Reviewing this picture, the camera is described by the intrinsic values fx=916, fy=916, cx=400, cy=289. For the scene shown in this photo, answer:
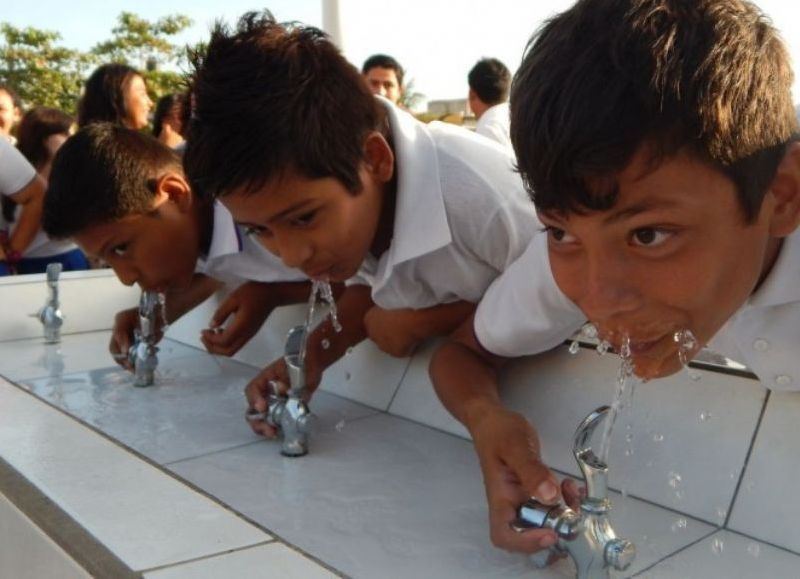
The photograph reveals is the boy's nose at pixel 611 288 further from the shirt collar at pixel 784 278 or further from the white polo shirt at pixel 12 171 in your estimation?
the white polo shirt at pixel 12 171

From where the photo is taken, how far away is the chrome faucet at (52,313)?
1840 mm

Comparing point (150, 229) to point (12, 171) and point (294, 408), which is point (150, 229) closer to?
point (294, 408)

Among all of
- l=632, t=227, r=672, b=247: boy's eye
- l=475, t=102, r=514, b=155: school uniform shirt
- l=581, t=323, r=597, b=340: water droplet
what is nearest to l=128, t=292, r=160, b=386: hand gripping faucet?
l=581, t=323, r=597, b=340: water droplet

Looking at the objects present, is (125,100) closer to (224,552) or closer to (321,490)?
(321,490)

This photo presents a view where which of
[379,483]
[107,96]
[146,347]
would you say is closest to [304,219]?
[379,483]

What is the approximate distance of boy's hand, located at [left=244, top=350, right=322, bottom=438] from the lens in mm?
1187

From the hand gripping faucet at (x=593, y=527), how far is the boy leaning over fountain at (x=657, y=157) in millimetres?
29

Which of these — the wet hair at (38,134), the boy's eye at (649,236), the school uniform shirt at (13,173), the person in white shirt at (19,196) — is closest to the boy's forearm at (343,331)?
the boy's eye at (649,236)

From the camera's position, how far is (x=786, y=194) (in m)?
0.71

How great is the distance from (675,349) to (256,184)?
1.77ft

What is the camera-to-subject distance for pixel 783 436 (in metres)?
0.88

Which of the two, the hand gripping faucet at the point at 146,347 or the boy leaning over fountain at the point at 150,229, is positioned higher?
the boy leaning over fountain at the point at 150,229

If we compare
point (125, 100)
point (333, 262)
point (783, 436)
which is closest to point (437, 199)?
point (333, 262)

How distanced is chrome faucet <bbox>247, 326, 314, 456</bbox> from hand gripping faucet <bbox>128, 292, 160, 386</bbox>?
366 millimetres
